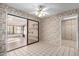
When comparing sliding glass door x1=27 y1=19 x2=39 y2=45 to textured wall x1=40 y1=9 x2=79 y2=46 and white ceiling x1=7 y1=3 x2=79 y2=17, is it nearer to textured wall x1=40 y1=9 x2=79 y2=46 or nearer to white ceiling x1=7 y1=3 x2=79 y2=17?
textured wall x1=40 y1=9 x2=79 y2=46

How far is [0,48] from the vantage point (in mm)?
3580

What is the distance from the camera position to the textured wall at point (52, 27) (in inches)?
208

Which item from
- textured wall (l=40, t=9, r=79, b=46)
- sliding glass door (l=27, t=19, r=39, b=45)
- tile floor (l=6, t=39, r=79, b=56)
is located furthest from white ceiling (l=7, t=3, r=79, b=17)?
tile floor (l=6, t=39, r=79, b=56)

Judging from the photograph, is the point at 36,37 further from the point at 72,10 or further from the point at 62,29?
the point at 72,10

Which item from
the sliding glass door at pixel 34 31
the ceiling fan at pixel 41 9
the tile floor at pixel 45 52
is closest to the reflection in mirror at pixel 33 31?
the sliding glass door at pixel 34 31

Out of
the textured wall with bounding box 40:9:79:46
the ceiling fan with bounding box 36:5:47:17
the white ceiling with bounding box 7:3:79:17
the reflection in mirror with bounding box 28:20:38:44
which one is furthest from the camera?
the reflection in mirror with bounding box 28:20:38:44

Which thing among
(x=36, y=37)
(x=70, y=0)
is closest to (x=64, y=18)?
(x=36, y=37)

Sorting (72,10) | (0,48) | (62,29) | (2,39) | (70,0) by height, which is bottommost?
(0,48)

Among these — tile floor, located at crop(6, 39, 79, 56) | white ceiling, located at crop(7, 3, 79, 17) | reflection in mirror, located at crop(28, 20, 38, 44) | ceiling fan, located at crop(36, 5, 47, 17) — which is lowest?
tile floor, located at crop(6, 39, 79, 56)

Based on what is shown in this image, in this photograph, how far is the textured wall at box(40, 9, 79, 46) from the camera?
529 centimetres

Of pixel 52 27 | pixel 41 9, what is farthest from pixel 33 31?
pixel 41 9

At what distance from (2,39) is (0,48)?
402mm

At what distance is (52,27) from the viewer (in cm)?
Answer: 615

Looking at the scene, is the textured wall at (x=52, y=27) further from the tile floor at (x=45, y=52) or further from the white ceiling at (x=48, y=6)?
the tile floor at (x=45, y=52)
